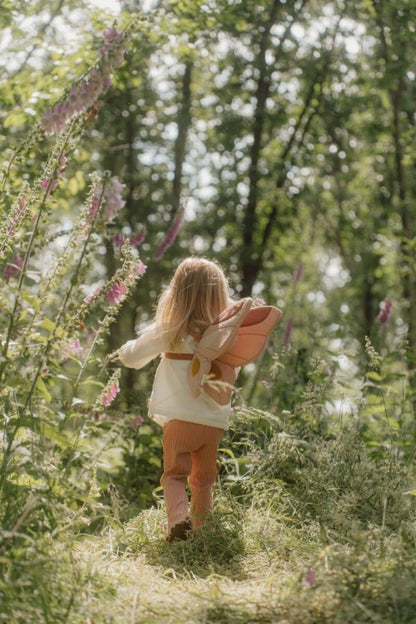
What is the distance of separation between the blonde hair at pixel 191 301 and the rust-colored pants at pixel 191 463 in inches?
16.7

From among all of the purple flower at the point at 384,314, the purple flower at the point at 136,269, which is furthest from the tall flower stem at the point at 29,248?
the purple flower at the point at 384,314

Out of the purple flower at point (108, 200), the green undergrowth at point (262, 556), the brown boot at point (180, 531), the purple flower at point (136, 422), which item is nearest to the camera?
the green undergrowth at point (262, 556)

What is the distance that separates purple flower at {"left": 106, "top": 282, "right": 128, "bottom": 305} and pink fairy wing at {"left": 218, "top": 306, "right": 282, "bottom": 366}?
78 cm

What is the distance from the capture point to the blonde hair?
12.8 ft

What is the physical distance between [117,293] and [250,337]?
863 millimetres

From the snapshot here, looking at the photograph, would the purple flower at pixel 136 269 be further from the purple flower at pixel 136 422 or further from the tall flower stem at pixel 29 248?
the purple flower at pixel 136 422

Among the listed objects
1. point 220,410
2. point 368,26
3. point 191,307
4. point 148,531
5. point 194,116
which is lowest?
point 148,531

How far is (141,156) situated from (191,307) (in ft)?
21.7

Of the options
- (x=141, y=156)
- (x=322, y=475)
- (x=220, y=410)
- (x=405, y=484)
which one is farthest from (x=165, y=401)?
(x=141, y=156)

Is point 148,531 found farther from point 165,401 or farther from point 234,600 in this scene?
point 234,600

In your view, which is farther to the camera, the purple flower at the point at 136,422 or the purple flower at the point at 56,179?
the purple flower at the point at 136,422

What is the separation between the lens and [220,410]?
3910 mm

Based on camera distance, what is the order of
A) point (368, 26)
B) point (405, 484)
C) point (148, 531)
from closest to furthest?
point (148, 531) < point (405, 484) < point (368, 26)

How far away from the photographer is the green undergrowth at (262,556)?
2.37 metres
